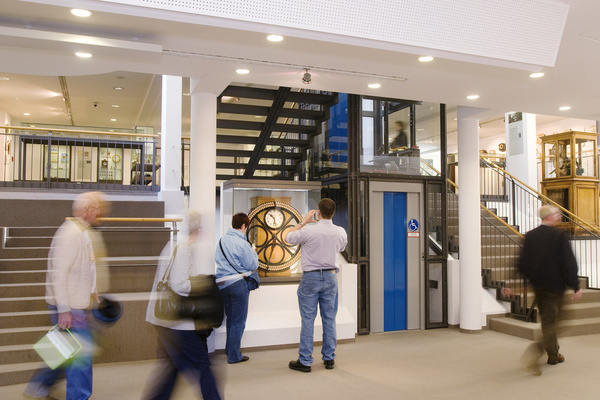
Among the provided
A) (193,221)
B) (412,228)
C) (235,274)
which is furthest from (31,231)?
(412,228)

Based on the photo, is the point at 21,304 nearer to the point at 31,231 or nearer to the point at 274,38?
the point at 31,231

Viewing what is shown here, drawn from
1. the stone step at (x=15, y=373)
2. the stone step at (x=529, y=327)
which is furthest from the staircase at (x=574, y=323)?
the stone step at (x=15, y=373)

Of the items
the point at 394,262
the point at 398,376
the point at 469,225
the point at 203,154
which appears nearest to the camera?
the point at 398,376

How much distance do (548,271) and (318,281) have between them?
2.44 m

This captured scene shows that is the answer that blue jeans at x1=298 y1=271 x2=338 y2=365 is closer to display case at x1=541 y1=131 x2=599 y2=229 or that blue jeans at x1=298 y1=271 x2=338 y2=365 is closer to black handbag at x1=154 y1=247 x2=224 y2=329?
black handbag at x1=154 y1=247 x2=224 y2=329

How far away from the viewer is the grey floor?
15.4 feet

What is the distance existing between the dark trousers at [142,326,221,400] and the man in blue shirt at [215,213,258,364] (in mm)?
Answer: 2013

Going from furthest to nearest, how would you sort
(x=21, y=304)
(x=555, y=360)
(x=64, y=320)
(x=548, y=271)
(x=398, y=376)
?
(x=21, y=304), (x=555, y=360), (x=398, y=376), (x=548, y=271), (x=64, y=320)

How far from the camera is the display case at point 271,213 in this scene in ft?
23.2

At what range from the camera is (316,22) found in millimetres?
3859

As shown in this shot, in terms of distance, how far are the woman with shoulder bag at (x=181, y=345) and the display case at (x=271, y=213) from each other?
3.60 meters

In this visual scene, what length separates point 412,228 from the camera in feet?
25.5

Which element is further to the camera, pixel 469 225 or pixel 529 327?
pixel 469 225

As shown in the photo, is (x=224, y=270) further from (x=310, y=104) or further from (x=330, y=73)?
(x=310, y=104)
